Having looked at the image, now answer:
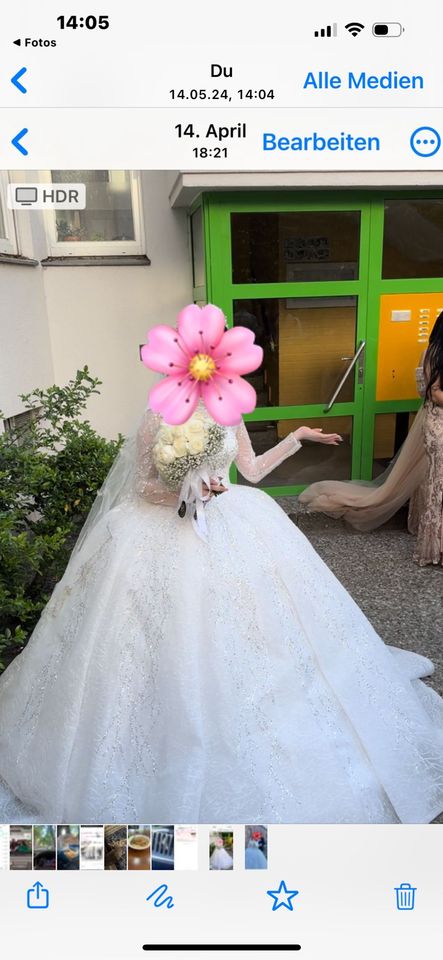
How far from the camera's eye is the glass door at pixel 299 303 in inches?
37.8

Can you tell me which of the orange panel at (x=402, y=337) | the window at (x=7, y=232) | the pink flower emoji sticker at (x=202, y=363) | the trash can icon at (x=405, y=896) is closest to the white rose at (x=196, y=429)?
the pink flower emoji sticker at (x=202, y=363)

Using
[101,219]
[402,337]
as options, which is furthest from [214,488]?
Answer: [402,337]

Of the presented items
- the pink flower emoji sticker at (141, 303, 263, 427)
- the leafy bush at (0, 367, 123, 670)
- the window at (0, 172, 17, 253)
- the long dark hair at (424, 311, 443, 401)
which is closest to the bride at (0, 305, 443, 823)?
the leafy bush at (0, 367, 123, 670)

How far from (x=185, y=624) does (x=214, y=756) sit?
0.81 ft

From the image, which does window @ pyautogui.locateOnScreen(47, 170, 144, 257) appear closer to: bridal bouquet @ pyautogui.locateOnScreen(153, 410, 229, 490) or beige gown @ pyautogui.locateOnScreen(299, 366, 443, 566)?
bridal bouquet @ pyautogui.locateOnScreen(153, 410, 229, 490)

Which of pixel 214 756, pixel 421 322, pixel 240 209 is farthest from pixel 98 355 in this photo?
pixel 421 322

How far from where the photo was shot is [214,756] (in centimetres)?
105

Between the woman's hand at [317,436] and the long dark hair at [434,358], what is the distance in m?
0.48

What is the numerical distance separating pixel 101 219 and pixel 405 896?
958 mm

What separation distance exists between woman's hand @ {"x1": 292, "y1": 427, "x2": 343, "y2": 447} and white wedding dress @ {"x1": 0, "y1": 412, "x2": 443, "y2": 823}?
6cm

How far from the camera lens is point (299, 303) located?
1057mm

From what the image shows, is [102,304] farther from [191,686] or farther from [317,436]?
[191,686]
